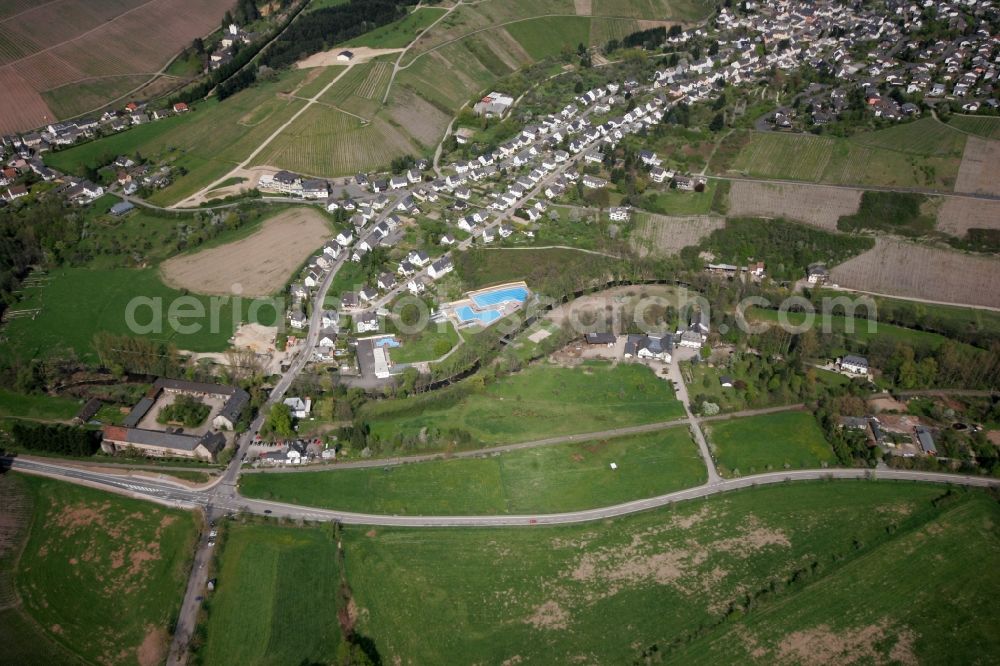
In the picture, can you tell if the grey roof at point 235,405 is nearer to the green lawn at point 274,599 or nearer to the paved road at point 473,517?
the paved road at point 473,517

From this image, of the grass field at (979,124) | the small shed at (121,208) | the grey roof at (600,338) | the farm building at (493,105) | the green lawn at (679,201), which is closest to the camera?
the grey roof at (600,338)

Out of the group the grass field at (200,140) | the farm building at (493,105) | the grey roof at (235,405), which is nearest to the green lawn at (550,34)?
the farm building at (493,105)

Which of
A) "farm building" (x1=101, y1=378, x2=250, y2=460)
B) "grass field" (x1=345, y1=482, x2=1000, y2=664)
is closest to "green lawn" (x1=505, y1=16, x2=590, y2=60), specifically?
"farm building" (x1=101, y1=378, x2=250, y2=460)

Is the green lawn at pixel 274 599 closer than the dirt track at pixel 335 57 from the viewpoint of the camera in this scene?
Yes

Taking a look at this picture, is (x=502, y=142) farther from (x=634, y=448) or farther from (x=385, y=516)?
(x=385, y=516)

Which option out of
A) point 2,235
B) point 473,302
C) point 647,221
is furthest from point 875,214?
point 2,235

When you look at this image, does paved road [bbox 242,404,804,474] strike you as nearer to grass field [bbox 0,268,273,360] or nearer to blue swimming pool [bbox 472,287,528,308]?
grass field [bbox 0,268,273,360]

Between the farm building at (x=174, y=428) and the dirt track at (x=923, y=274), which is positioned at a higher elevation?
the dirt track at (x=923, y=274)
